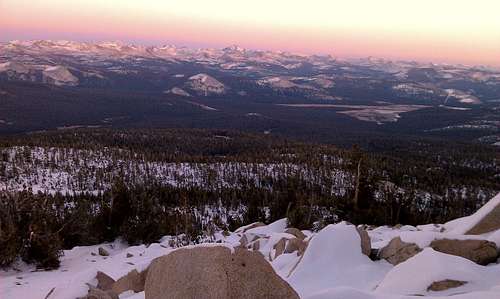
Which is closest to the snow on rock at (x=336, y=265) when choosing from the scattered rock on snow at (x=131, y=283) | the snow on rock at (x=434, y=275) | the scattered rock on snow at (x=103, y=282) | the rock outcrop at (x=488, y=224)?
the snow on rock at (x=434, y=275)

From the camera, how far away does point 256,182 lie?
157 metres

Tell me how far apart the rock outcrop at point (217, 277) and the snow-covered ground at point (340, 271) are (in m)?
0.71

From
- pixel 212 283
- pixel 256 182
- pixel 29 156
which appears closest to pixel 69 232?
pixel 212 283

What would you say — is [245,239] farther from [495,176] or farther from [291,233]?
[495,176]

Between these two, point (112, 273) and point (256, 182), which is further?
point (256, 182)

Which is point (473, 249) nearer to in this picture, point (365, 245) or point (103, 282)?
point (365, 245)

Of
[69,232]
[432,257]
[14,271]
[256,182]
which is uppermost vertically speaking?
[432,257]

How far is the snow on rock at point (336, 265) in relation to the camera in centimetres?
1573

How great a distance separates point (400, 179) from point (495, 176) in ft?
162

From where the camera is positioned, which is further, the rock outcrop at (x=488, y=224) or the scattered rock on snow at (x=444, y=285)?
the rock outcrop at (x=488, y=224)

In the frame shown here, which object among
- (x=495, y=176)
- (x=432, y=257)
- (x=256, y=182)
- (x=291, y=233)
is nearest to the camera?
(x=432, y=257)

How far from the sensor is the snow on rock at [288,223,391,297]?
15727mm

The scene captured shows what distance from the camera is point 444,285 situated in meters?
12.1

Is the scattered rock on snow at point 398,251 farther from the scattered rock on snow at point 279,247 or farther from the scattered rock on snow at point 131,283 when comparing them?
the scattered rock on snow at point 131,283
